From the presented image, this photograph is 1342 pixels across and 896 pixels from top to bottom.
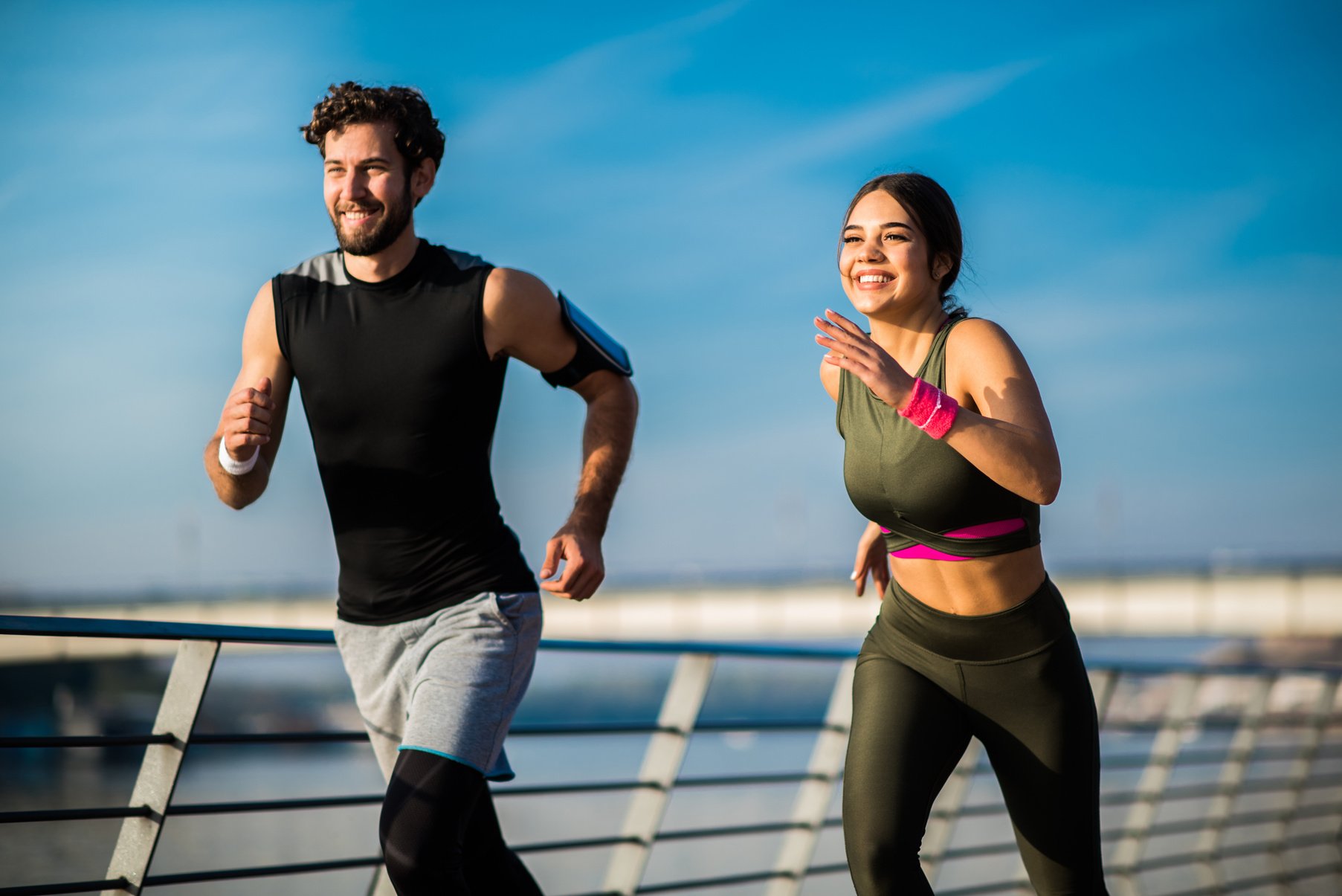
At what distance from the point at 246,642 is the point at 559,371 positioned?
95cm

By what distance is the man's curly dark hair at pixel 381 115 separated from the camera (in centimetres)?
287

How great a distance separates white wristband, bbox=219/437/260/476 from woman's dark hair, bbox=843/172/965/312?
150 centimetres

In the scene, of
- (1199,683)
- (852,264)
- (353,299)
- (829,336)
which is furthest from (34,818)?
(1199,683)

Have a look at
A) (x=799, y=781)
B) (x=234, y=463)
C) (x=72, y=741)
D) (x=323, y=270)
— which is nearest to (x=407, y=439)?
(x=234, y=463)

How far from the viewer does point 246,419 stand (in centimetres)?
262

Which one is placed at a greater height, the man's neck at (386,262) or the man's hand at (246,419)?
the man's neck at (386,262)

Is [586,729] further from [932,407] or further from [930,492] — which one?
[932,407]

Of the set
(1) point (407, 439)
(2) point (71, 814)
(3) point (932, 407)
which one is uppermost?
(3) point (932, 407)

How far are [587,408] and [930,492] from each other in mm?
891

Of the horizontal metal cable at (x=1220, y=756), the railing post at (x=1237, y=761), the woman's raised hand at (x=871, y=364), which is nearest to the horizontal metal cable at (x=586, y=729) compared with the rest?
the woman's raised hand at (x=871, y=364)

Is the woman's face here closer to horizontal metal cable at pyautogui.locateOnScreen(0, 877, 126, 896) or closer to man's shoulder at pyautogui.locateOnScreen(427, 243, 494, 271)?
man's shoulder at pyautogui.locateOnScreen(427, 243, 494, 271)

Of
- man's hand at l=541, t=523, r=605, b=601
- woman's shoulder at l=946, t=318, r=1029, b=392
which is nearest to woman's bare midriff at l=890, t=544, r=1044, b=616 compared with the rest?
woman's shoulder at l=946, t=318, r=1029, b=392

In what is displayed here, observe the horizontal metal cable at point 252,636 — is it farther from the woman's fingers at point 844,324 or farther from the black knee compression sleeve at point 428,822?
the woman's fingers at point 844,324

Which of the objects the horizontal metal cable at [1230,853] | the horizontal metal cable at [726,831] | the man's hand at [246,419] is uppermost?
the man's hand at [246,419]
